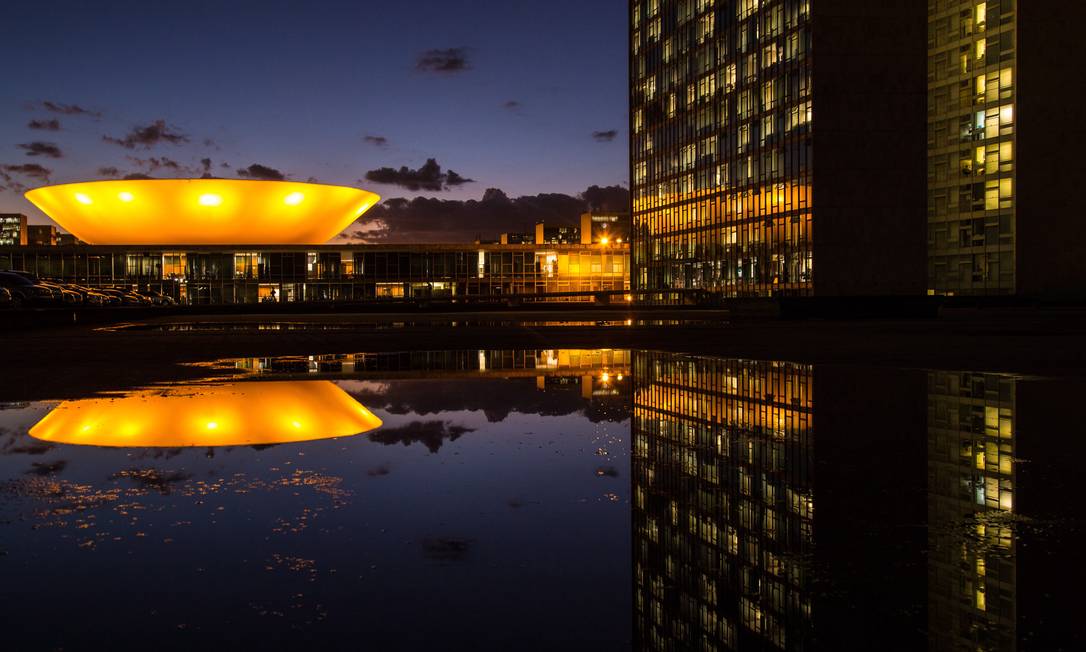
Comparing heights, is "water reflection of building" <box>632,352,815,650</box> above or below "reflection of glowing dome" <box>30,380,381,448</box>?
below

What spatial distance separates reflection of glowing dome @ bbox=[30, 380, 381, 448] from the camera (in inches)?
303

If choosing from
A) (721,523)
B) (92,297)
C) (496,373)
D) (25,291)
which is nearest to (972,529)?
(721,523)

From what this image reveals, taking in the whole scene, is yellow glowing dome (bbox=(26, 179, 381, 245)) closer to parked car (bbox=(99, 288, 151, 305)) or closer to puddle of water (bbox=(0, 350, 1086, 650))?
parked car (bbox=(99, 288, 151, 305))

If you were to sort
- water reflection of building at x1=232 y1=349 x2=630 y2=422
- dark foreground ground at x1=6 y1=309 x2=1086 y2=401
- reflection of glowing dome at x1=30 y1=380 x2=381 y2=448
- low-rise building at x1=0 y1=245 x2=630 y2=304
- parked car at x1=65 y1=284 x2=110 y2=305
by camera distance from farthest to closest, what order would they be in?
low-rise building at x1=0 y1=245 x2=630 y2=304
parked car at x1=65 y1=284 x2=110 y2=305
dark foreground ground at x1=6 y1=309 x2=1086 y2=401
water reflection of building at x1=232 y1=349 x2=630 y2=422
reflection of glowing dome at x1=30 y1=380 x2=381 y2=448

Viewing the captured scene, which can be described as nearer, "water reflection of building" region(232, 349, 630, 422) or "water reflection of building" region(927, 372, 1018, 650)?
"water reflection of building" region(927, 372, 1018, 650)

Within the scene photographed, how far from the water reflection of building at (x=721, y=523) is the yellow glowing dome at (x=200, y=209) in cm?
5028

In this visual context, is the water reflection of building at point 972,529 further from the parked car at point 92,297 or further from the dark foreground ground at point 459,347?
the parked car at point 92,297

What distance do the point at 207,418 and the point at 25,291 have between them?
41.1m

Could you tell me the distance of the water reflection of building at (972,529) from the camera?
133 inches

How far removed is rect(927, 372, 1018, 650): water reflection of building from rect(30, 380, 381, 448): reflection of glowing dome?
16.9 feet

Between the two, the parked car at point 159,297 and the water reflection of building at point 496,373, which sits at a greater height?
the parked car at point 159,297

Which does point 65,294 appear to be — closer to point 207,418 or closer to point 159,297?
point 159,297

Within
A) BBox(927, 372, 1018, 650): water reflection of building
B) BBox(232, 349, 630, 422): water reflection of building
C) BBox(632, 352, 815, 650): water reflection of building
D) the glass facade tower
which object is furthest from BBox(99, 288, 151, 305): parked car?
BBox(927, 372, 1018, 650): water reflection of building

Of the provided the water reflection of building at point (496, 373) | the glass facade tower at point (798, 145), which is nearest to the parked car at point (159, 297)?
the glass facade tower at point (798, 145)
